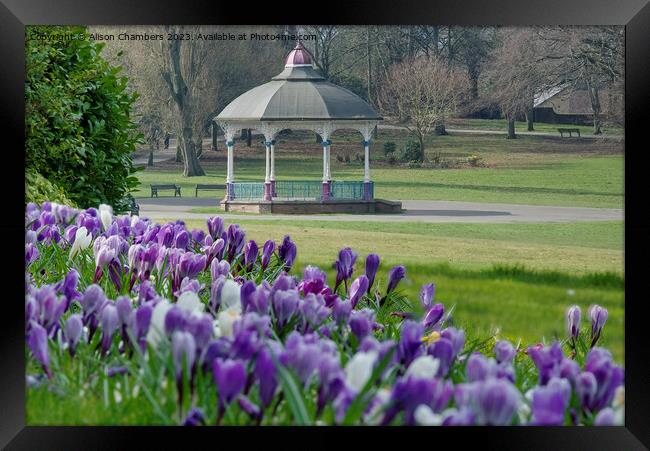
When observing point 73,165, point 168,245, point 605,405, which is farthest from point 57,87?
point 605,405

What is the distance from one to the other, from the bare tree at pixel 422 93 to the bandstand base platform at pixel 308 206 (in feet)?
1.42

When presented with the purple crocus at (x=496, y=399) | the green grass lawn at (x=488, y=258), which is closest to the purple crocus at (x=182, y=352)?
the purple crocus at (x=496, y=399)

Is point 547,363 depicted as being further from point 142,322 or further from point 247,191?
point 247,191

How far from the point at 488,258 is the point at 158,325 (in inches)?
131

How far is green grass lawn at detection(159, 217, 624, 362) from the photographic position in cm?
407

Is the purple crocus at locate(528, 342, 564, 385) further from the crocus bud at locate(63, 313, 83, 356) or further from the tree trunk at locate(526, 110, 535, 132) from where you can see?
the tree trunk at locate(526, 110, 535, 132)

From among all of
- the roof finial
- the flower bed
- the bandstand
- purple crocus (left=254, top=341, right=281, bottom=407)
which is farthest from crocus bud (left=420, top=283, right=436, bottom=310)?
the bandstand

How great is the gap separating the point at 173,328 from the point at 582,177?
3.49 m

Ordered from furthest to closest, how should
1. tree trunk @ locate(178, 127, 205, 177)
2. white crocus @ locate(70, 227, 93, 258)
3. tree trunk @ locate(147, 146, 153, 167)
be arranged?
tree trunk @ locate(147, 146, 153, 167)
tree trunk @ locate(178, 127, 205, 177)
white crocus @ locate(70, 227, 93, 258)

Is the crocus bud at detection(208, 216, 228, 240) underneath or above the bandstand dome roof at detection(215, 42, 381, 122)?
underneath

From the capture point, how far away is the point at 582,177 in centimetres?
461

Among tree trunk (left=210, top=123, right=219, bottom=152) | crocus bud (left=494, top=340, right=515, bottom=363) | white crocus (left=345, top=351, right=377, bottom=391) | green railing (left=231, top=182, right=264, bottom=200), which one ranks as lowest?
crocus bud (left=494, top=340, right=515, bottom=363)

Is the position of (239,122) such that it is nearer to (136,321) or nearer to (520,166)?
(520,166)

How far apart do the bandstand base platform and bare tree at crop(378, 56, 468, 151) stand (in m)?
0.43
